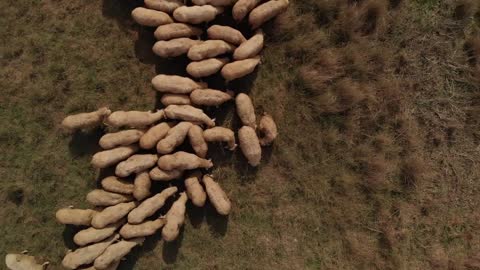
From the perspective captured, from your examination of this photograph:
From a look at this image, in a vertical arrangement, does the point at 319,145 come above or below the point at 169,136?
below

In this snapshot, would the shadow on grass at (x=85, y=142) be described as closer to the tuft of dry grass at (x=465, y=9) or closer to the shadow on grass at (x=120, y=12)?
the shadow on grass at (x=120, y=12)

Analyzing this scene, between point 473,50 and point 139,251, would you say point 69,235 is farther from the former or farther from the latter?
point 473,50

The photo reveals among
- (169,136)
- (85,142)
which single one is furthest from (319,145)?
(85,142)

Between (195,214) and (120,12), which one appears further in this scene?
(120,12)

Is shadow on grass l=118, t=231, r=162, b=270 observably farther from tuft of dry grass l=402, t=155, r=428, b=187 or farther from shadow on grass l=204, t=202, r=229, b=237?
tuft of dry grass l=402, t=155, r=428, b=187

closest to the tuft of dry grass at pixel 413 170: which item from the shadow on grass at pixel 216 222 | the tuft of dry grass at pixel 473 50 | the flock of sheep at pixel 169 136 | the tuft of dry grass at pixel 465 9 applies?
the tuft of dry grass at pixel 473 50
